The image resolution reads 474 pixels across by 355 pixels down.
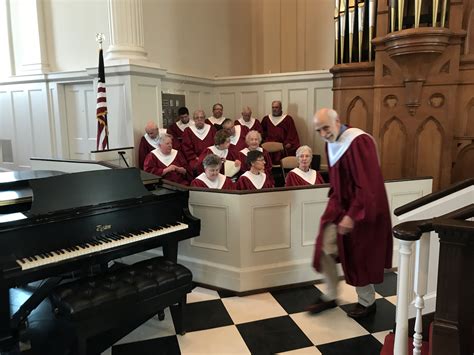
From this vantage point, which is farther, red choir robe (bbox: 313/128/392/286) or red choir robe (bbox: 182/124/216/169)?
red choir robe (bbox: 182/124/216/169)

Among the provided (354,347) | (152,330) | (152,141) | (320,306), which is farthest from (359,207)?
(152,141)

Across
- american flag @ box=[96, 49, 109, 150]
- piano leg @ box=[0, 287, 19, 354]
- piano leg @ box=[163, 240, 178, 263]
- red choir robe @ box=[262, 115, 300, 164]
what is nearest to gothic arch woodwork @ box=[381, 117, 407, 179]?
red choir robe @ box=[262, 115, 300, 164]

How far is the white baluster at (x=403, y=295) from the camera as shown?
1768 millimetres

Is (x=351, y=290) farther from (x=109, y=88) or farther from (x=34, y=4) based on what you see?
(x=34, y=4)

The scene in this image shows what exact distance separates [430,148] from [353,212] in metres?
2.51

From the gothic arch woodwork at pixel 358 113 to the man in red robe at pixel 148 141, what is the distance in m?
2.38

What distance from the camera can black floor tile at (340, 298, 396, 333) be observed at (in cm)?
289

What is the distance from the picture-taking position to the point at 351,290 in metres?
3.49

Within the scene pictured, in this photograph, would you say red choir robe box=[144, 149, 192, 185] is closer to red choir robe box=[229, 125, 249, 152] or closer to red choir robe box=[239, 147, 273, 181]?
red choir robe box=[239, 147, 273, 181]

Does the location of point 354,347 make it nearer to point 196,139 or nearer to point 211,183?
point 211,183

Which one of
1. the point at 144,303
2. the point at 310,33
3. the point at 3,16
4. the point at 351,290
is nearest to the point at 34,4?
the point at 3,16

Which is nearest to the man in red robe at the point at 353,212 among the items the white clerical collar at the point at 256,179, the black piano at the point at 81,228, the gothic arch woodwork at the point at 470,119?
the black piano at the point at 81,228

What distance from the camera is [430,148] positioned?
4.51 meters

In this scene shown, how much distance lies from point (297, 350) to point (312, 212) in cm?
127
